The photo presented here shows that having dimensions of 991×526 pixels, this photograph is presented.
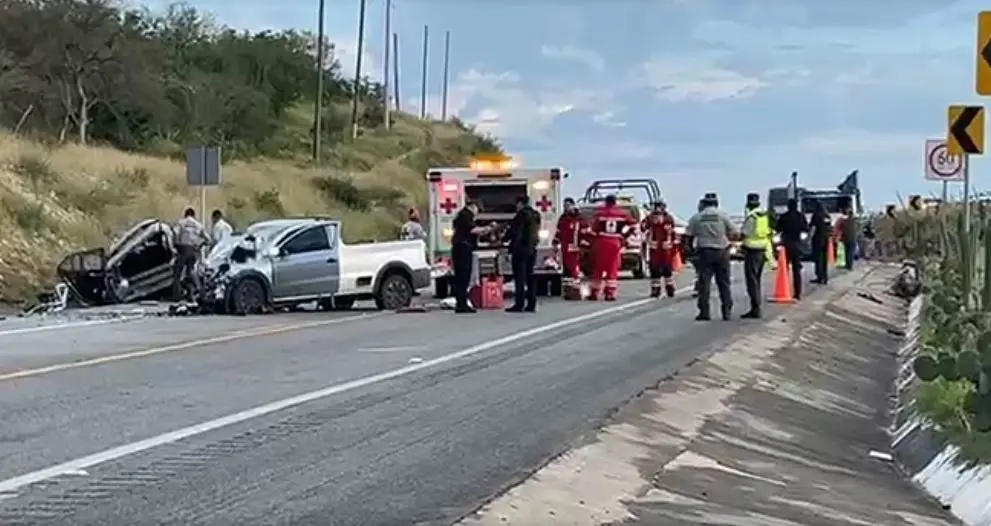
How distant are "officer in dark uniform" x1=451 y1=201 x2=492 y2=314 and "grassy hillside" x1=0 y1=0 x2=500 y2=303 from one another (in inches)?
369

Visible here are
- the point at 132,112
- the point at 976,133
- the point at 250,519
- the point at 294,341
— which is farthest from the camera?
the point at 132,112

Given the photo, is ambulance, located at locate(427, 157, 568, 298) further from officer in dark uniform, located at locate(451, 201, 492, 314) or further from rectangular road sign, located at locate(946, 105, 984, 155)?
rectangular road sign, located at locate(946, 105, 984, 155)

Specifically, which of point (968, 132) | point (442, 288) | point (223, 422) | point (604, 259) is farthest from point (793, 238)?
point (223, 422)

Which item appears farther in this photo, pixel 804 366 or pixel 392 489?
pixel 804 366

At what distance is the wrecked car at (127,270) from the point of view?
99.0ft

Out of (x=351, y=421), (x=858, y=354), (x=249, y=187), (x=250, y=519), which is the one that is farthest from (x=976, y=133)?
(x=249, y=187)

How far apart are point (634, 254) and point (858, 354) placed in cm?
1779

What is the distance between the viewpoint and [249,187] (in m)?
57.1

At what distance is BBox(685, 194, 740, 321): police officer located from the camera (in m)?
24.1

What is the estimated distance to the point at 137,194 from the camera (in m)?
44.5

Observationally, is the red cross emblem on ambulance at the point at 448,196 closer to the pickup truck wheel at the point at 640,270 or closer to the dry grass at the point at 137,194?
the dry grass at the point at 137,194

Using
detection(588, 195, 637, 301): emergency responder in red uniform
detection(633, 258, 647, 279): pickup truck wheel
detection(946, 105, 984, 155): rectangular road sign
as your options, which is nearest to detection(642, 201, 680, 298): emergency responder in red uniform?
detection(588, 195, 637, 301): emergency responder in red uniform

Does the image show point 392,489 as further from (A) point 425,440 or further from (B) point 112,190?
(B) point 112,190

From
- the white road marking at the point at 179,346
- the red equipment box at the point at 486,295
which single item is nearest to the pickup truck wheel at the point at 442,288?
the red equipment box at the point at 486,295
